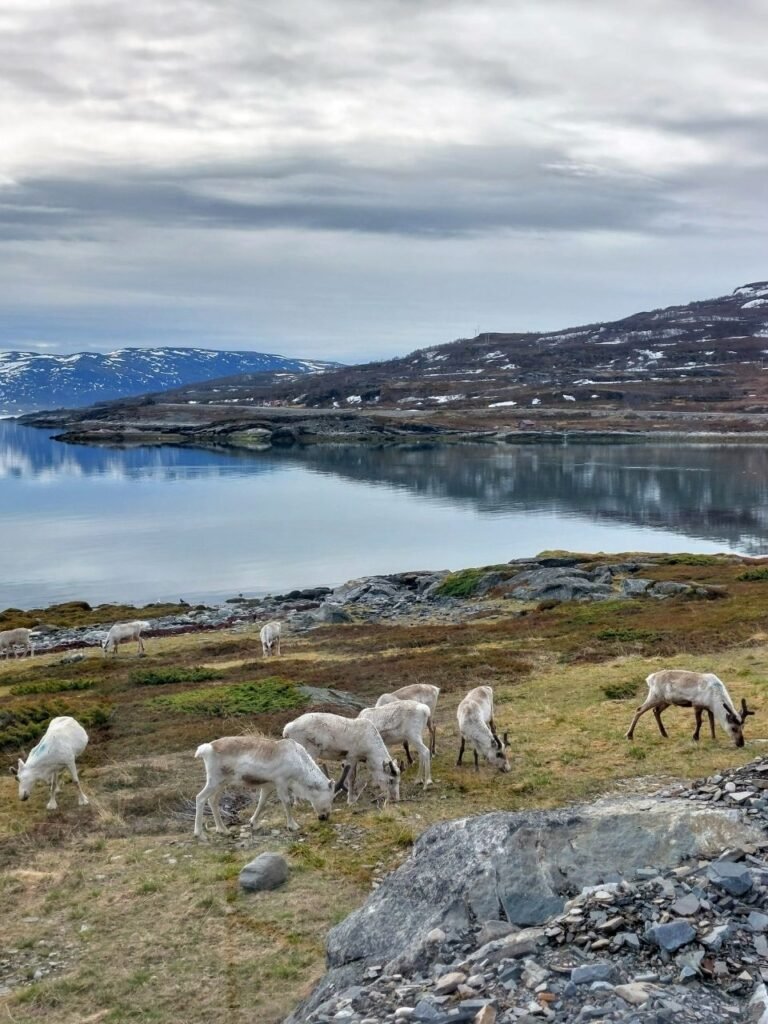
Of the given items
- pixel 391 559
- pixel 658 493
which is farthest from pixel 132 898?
pixel 658 493

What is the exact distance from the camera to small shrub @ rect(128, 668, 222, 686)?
28.1 m

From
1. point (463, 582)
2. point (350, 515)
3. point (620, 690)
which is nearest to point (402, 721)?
point (620, 690)

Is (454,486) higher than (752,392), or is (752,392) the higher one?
(752,392)

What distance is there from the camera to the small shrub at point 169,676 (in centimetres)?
2812

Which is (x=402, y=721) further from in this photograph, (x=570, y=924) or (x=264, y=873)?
(x=570, y=924)

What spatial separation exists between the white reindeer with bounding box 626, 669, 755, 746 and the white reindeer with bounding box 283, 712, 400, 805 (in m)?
5.44

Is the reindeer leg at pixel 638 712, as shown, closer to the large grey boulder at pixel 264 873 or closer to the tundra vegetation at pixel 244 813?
the tundra vegetation at pixel 244 813

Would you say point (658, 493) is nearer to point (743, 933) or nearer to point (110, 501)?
point (110, 501)

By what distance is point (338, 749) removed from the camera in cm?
1466

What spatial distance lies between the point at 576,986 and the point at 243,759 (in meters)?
7.33

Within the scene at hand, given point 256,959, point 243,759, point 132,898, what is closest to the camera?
point 256,959

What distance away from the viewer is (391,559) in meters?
71.0

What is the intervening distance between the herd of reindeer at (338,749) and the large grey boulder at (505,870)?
4026 millimetres

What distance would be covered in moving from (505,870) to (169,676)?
21.4 meters
